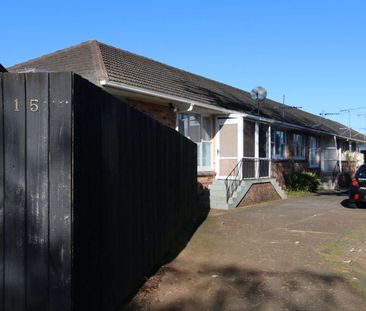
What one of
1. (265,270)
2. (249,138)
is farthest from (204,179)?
(265,270)

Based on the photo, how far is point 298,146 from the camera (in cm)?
2505

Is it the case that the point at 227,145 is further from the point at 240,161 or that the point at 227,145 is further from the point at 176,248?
the point at 176,248

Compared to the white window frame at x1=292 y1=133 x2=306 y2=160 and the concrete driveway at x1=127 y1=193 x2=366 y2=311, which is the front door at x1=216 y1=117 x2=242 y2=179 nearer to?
the concrete driveway at x1=127 y1=193 x2=366 y2=311

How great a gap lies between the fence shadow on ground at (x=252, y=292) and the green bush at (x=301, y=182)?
15.7 m

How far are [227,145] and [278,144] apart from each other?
18.9ft

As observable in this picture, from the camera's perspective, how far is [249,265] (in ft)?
22.3

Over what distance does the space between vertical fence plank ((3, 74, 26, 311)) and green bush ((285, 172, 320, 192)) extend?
19.4 meters

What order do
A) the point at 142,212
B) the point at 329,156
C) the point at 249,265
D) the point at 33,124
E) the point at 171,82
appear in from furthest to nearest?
the point at 329,156 < the point at 171,82 < the point at 249,265 < the point at 142,212 < the point at 33,124

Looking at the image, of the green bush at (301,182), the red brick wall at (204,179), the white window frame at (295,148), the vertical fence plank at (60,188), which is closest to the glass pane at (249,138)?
the red brick wall at (204,179)

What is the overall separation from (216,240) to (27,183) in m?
5.94

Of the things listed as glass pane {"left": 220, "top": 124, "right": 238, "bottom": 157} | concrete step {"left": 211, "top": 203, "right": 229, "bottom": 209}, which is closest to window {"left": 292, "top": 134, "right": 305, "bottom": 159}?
glass pane {"left": 220, "top": 124, "right": 238, "bottom": 157}

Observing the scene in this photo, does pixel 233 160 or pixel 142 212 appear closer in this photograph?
pixel 142 212

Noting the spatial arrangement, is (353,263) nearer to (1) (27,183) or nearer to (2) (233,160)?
(1) (27,183)

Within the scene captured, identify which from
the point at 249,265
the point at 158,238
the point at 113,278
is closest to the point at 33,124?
the point at 113,278
